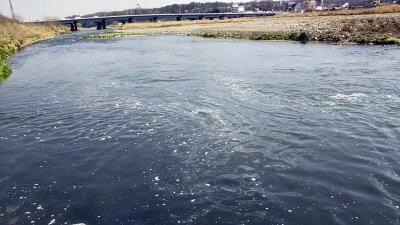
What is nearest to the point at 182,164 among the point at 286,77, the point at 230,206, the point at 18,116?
the point at 230,206

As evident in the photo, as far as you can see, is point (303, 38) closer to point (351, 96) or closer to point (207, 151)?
point (351, 96)

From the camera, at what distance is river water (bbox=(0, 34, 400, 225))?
33.3 ft

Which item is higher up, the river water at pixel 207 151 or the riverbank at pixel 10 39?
the riverbank at pixel 10 39

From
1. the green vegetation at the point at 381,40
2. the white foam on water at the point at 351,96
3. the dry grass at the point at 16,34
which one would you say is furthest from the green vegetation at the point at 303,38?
the dry grass at the point at 16,34

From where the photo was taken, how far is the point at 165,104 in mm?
20859

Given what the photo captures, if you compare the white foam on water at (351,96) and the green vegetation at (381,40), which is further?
the green vegetation at (381,40)

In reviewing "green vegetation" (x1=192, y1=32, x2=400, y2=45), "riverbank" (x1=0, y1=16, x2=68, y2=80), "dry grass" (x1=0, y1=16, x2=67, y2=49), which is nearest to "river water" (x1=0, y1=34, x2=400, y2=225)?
"riverbank" (x1=0, y1=16, x2=68, y2=80)

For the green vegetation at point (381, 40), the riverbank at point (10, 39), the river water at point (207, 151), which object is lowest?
the river water at point (207, 151)

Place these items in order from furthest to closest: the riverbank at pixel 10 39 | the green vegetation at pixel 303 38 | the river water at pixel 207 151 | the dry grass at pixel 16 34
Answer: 1. the dry grass at pixel 16 34
2. the green vegetation at pixel 303 38
3. the riverbank at pixel 10 39
4. the river water at pixel 207 151

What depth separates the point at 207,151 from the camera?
45.6ft

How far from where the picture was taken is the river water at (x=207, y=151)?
10.1 meters

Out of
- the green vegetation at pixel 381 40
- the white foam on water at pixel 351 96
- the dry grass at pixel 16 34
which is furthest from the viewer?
the dry grass at pixel 16 34

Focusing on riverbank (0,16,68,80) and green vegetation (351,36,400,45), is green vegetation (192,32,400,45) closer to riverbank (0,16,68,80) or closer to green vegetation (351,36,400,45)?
green vegetation (351,36,400,45)

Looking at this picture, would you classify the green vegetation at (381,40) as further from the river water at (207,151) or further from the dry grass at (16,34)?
the dry grass at (16,34)
